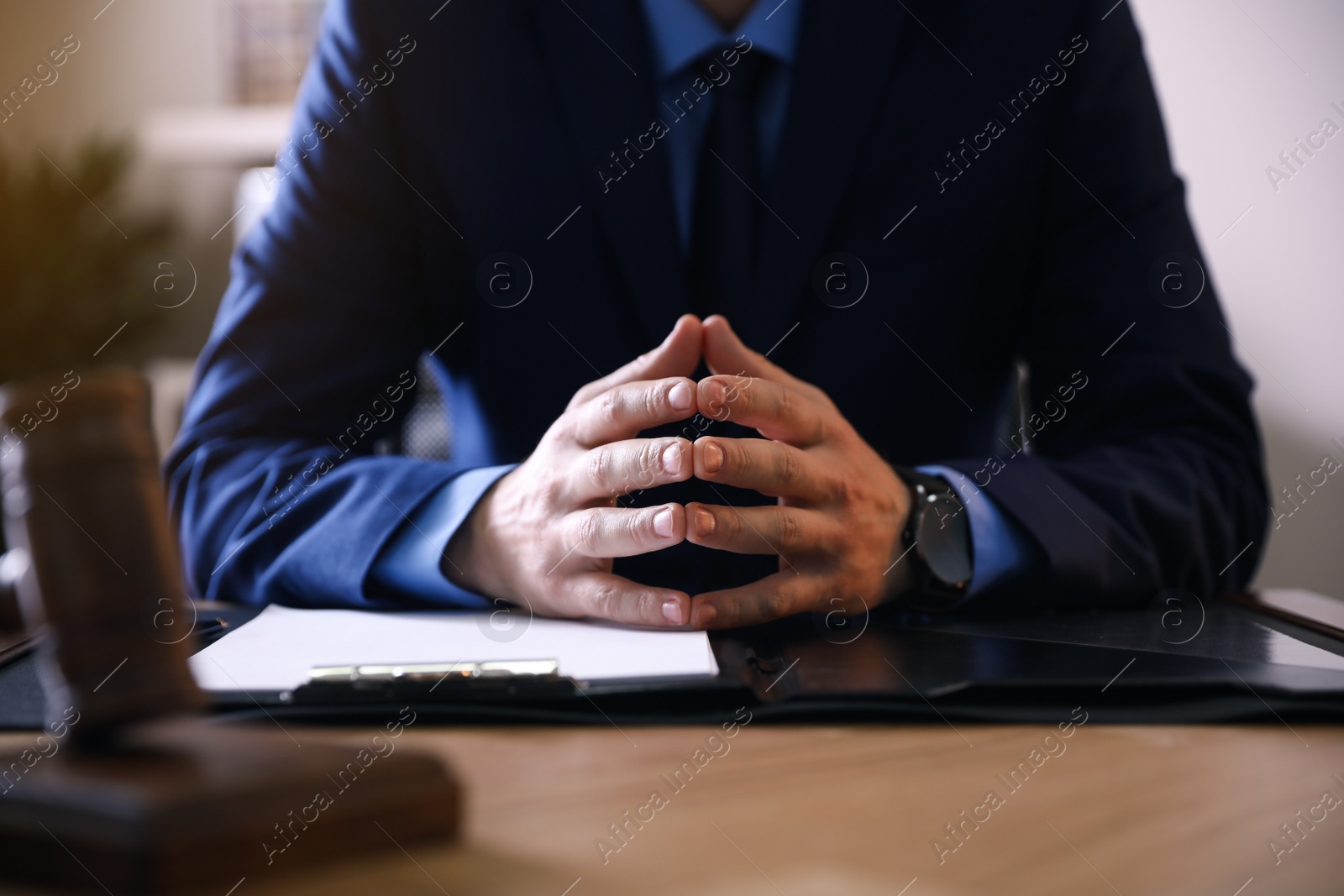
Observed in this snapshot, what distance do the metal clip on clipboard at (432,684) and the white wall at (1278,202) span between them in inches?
75.8

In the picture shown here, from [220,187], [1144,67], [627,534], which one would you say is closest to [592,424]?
[627,534]

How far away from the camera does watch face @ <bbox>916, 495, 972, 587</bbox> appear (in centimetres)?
73

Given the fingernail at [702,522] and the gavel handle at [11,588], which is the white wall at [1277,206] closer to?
the fingernail at [702,522]

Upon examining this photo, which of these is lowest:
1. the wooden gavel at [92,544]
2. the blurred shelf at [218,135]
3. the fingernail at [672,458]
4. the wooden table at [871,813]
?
the wooden table at [871,813]

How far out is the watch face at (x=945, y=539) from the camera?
0.73 meters

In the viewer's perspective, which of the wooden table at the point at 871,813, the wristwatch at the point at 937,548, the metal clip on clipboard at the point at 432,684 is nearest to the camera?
the wooden table at the point at 871,813

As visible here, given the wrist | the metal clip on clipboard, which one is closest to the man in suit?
the wrist

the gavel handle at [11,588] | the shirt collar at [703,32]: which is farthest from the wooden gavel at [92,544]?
the shirt collar at [703,32]

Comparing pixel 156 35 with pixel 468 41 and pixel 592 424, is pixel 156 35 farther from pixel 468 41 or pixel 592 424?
pixel 592 424

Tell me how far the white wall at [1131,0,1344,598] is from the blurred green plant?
90.9 inches

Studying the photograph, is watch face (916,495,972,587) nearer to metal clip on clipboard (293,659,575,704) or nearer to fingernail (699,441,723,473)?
fingernail (699,441,723,473)

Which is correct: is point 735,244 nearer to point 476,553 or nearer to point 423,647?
point 476,553

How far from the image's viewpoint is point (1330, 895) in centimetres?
31

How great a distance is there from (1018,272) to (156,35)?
2686 mm
